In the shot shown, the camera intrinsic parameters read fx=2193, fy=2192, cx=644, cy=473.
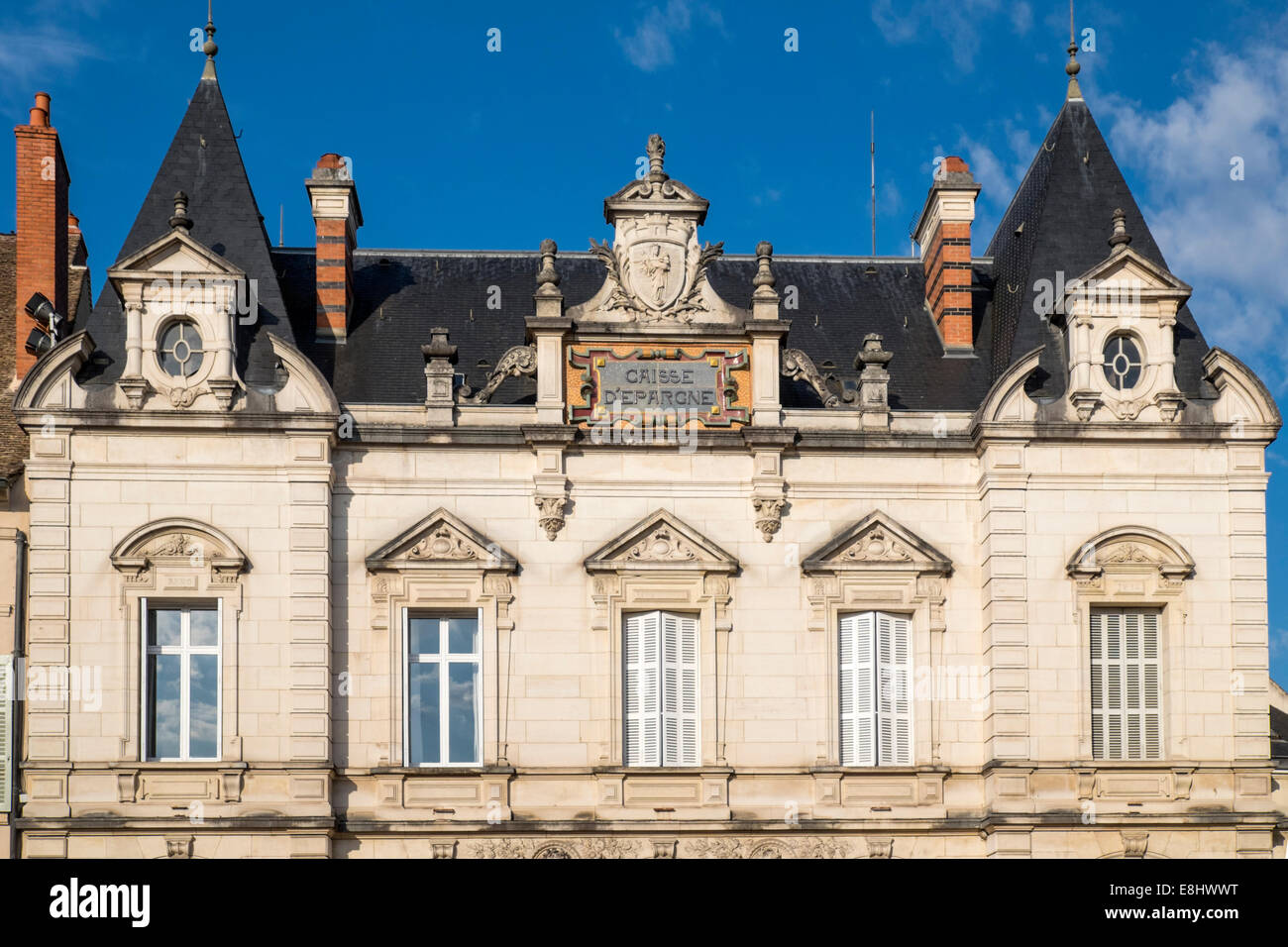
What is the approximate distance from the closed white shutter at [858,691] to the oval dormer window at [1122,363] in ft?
17.0

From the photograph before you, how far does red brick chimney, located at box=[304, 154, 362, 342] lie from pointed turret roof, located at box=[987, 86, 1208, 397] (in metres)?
10.5

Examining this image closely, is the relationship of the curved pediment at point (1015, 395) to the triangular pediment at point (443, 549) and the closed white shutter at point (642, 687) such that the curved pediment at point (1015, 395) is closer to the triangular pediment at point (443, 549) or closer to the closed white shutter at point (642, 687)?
the closed white shutter at point (642, 687)

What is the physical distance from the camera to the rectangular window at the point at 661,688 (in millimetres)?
32250

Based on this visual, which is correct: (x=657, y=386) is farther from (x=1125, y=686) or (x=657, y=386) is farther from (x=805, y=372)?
(x=1125, y=686)

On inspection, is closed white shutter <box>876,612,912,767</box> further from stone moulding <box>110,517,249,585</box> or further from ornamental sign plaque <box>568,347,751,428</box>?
stone moulding <box>110,517,249,585</box>

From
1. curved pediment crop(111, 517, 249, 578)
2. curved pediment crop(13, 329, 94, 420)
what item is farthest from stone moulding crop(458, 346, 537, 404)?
curved pediment crop(13, 329, 94, 420)

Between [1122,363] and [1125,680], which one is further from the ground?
[1122,363]

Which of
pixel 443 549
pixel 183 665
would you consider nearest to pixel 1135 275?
pixel 443 549

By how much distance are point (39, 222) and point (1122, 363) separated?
59.6 feet

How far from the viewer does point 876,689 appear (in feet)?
107

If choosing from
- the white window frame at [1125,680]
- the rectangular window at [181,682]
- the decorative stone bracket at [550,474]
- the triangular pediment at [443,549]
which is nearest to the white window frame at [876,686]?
the white window frame at [1125,680]

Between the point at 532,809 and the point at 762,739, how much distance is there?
3.53 meters

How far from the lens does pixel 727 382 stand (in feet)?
109
